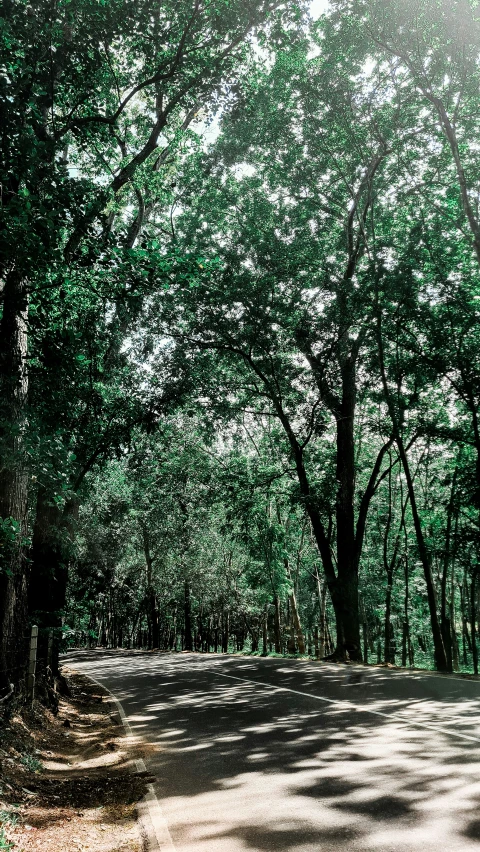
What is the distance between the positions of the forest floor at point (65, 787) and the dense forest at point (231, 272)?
123cm

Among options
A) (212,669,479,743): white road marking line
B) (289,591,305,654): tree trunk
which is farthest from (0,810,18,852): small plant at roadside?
(289,591,305,654): tree trunk

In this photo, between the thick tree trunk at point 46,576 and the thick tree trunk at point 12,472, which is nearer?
the thick tree trunk at point 12,472

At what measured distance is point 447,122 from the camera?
13.9m

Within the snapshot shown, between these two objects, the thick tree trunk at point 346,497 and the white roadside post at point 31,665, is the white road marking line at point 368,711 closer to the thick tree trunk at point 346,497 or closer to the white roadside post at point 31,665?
the white roadside post at point 31,665

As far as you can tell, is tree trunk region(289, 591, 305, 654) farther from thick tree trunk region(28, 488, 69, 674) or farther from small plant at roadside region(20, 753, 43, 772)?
small plant at roadside region(20, 753, 43, 772)

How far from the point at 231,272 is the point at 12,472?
41.2 feet

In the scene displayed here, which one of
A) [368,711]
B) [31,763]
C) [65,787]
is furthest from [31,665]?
[368,711]

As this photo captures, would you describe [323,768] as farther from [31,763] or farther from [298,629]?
[298,629]

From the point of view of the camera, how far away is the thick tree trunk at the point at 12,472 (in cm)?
724

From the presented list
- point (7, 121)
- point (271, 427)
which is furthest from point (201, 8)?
point (271, 427)

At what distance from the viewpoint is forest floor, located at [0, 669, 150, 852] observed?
188 inches

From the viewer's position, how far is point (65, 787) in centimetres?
640

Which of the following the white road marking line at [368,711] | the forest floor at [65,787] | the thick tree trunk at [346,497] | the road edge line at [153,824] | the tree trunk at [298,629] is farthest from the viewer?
the tree trunk at [298,629]

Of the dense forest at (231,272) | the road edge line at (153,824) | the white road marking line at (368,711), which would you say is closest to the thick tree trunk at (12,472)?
the dense forest at (231,272)
